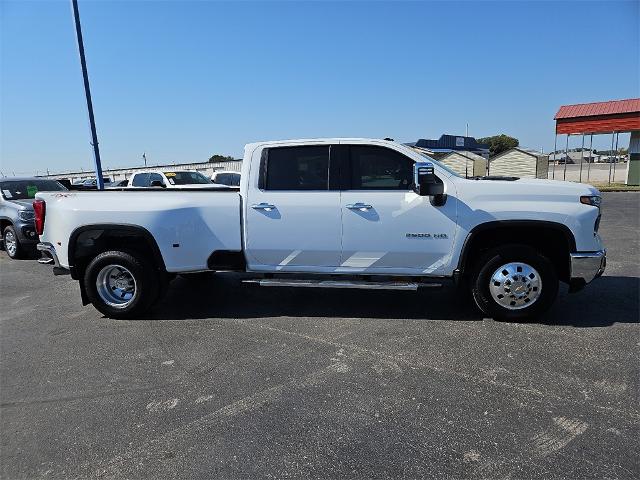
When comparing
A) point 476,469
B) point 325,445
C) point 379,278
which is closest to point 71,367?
point 325,445

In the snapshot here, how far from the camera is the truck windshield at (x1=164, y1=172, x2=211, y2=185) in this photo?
1473 centimetres

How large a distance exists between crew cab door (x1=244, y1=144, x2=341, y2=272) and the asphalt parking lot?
713mm

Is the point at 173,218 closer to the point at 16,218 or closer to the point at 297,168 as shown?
the point at 297,168

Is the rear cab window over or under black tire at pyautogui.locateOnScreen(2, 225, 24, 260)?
over

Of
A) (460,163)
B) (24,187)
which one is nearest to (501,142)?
(460,163)

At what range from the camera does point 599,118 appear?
2398 centimetres

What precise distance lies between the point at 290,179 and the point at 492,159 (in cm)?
3049

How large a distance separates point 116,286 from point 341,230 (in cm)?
281

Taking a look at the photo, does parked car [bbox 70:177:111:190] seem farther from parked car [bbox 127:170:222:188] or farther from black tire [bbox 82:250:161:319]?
black tire [bbox 82:250:161:319]

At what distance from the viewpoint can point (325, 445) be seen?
2.71 meters

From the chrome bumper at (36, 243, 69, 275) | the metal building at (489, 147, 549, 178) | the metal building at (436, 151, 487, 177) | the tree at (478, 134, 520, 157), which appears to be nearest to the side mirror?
the chrome bumper at (36, 243, 69, 275)

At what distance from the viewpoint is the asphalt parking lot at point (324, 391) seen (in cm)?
258

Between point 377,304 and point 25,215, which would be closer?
point 377,304

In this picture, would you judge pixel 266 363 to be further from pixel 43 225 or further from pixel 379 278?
pixel 43 225
